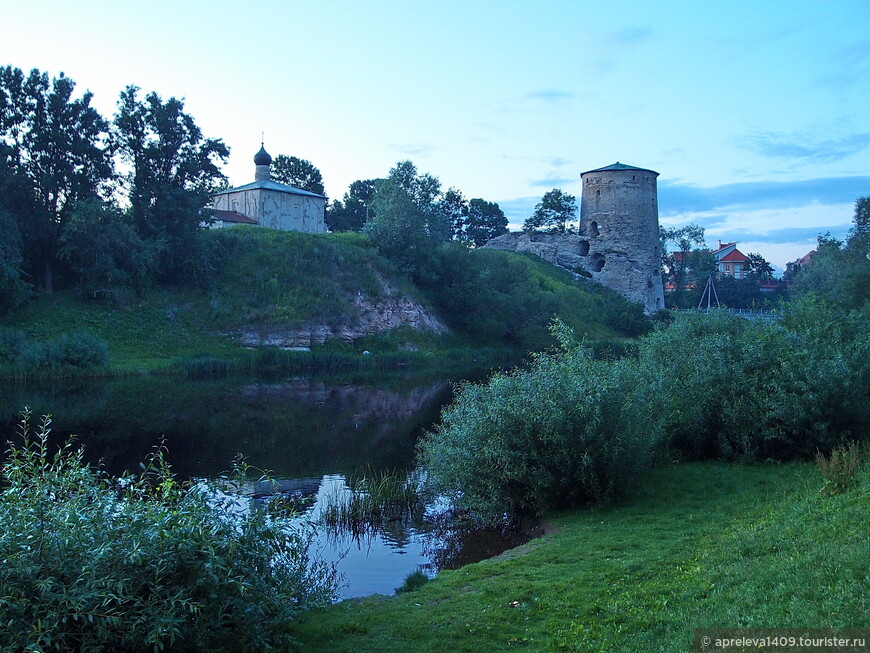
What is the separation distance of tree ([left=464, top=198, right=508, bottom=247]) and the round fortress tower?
2132 centimetres

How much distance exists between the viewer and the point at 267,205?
50.5 metres

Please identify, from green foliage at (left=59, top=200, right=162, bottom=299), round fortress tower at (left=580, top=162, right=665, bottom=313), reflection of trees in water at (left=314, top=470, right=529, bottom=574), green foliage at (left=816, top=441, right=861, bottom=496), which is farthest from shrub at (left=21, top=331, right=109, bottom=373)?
round fortress tower at (left=580, top=162, right=665, bottom=313)

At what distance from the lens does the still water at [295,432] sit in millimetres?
9867

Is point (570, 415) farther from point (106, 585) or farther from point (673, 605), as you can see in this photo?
point (106, 585)

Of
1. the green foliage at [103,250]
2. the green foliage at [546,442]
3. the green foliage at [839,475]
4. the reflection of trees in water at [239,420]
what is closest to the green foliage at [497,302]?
the reflection of trees in water at [239,420]

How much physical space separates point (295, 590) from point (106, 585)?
1796mm

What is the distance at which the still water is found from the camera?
9867mm

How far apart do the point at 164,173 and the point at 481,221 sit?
45155 millimetres

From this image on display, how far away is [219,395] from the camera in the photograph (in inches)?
953

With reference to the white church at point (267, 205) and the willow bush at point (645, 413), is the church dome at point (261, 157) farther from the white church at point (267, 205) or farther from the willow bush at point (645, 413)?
the willow bush at point (645, 413)

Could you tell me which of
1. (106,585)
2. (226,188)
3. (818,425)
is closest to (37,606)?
(106,585)

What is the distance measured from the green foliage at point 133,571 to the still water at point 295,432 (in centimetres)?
176

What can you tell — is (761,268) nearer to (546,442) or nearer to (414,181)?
(414,181)

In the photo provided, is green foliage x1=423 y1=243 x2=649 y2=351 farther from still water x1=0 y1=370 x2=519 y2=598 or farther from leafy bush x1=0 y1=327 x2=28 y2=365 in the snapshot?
leafy bush x1=0 y1=327 x2=28 y2=365
